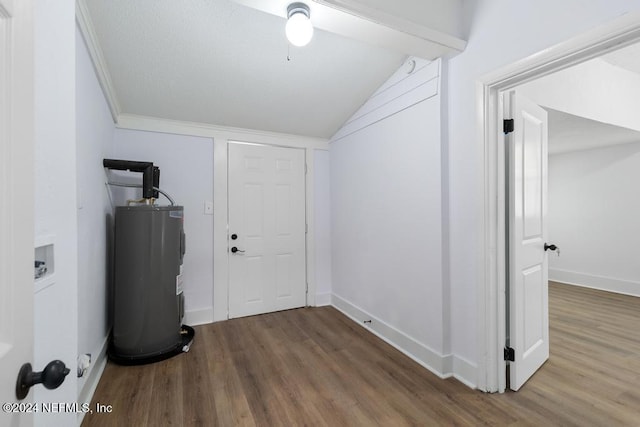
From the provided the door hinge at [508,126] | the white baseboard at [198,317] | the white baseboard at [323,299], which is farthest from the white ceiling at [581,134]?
the white baseboard at [198,317]

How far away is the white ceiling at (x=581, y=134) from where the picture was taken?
278 cm

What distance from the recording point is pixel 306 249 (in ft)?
11.2

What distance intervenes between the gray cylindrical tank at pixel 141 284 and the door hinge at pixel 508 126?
8.42 feet

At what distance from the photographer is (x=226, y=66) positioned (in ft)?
7.36

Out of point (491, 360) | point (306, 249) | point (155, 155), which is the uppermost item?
point (155, 155)

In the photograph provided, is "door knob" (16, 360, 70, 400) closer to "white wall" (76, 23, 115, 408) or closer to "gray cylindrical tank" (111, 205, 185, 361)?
"white wall" (76, 23, 115, 408)

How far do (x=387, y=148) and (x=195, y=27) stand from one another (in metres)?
1.74

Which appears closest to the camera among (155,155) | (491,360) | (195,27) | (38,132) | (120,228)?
(38,132)

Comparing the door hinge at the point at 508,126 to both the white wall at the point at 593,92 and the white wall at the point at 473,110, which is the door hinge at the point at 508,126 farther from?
the white wall at the point at 593,92

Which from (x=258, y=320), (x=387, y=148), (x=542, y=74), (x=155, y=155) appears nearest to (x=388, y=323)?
(x=258, y=320)

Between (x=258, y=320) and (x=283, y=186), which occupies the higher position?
(x=283, y=186)

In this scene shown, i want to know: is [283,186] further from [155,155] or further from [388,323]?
[388,323]

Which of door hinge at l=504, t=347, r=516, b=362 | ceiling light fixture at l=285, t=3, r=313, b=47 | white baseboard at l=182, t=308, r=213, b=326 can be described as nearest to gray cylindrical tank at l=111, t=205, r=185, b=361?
white baseboard at l=182, t=308, r=213, b=326

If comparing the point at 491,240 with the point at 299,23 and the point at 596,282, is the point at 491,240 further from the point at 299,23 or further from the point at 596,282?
the point at 596,282
